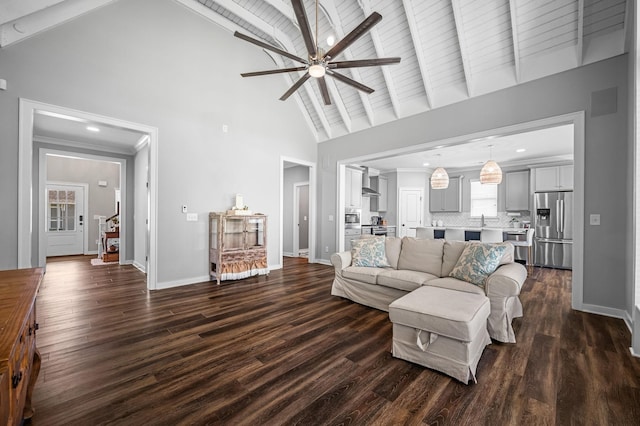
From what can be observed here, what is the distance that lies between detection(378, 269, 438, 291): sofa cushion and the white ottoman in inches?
26.4

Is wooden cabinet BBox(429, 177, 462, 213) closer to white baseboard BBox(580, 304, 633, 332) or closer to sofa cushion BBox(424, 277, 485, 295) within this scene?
white baseboard BBox(580, 304, 633, 332)

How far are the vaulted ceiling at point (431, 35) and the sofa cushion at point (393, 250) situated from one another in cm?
257

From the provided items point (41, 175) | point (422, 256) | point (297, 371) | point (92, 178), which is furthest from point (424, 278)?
point (92, 178)

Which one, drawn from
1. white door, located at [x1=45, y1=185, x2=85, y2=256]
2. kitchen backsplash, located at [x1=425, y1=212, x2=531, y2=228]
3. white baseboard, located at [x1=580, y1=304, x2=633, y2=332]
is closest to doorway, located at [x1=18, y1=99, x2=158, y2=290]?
white door, located at [x1=45, y1=185, x2=85, y2=256]

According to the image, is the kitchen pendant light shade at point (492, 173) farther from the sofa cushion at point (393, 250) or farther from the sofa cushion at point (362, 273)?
the sofa cushion at point (362, 273)

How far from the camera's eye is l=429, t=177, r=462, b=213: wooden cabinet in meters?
8.55

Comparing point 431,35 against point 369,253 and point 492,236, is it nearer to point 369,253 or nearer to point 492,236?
point 369,253

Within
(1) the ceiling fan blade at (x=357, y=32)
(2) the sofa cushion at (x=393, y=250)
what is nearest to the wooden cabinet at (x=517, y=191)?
(2) the sofa cushion at (x=393, y=250)

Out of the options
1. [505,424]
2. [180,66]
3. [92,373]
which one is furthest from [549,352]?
[180,66]

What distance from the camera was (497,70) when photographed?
3996 millimetres

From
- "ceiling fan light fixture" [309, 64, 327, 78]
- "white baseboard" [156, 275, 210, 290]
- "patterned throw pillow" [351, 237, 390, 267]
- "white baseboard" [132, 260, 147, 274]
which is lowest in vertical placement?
"white baseboard" [132, 260, 147, 274]

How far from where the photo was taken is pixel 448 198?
344 inches

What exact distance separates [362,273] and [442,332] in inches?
60.7

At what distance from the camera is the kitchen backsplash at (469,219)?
7690 millimetres
